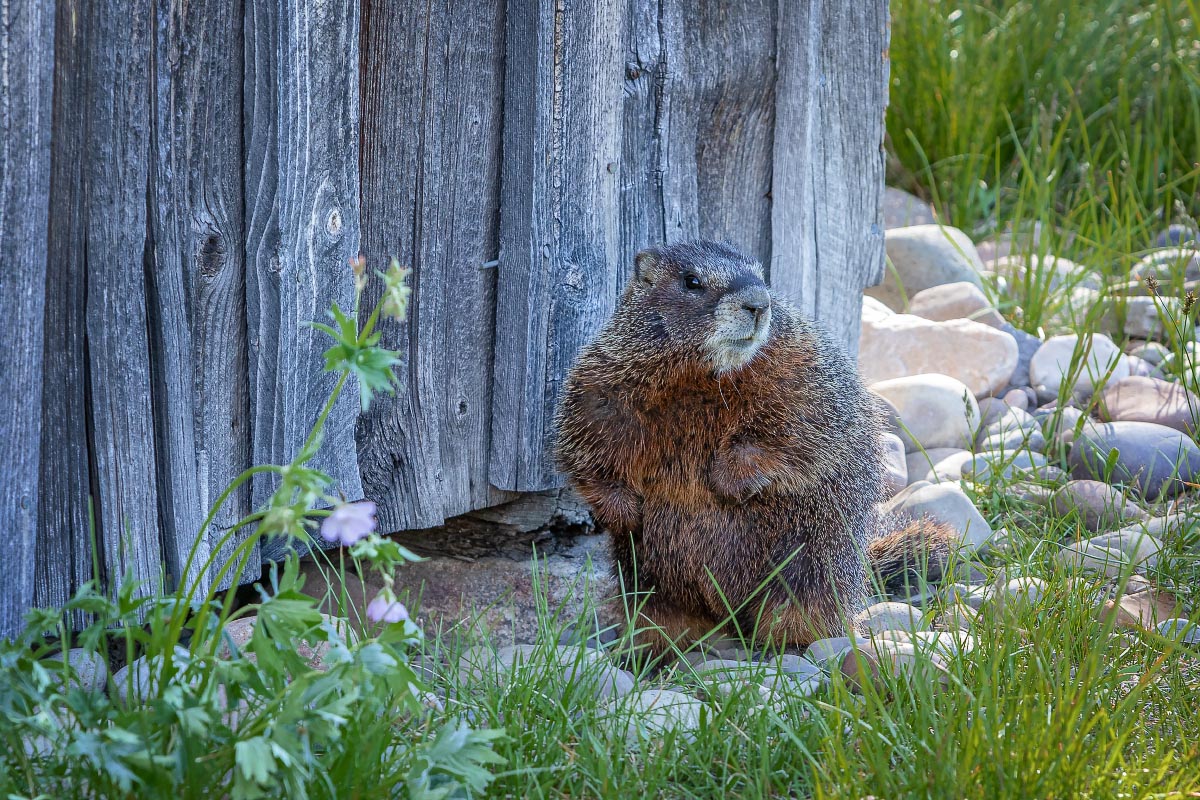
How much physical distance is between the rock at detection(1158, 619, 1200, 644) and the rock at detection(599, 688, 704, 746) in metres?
1.16

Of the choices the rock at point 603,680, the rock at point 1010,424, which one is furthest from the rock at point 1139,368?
the rock at point 603,680

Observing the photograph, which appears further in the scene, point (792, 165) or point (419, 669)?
point (792, 165)

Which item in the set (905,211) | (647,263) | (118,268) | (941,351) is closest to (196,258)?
(118,268)

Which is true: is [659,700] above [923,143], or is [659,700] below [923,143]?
below

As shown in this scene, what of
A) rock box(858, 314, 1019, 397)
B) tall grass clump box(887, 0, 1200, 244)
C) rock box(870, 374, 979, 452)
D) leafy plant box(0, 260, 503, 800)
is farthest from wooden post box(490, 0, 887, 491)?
tall grass clump box(887, 0, 1200, 244)

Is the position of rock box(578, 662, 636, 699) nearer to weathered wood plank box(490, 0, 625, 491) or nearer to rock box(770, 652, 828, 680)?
rock box(770, 652, 828, 680)

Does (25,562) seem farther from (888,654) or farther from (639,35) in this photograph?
(639,35)

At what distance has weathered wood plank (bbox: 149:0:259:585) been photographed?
279 centimetres

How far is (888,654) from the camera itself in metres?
2.56

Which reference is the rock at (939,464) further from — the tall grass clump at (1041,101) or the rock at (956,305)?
the tall grass clump at (1041,101)

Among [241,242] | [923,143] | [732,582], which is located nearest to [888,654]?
[732,582]

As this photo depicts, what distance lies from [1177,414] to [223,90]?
369 cm

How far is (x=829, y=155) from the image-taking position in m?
4.31

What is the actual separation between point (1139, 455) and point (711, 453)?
1.83 metres
